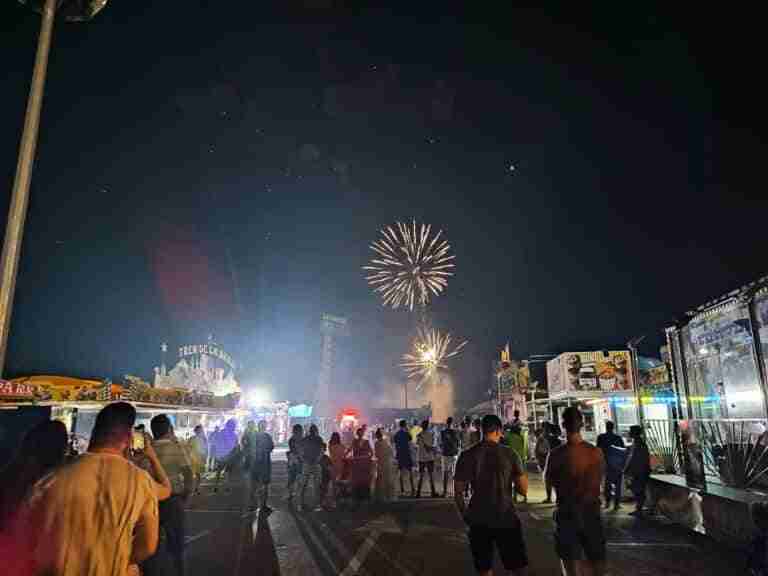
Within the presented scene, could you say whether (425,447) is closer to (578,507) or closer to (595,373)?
(578,507)

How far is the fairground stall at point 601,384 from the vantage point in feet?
82.5

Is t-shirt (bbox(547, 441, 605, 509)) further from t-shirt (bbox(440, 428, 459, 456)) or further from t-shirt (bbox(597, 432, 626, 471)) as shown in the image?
t-shirt (bbox(440, 428, 459, 456))

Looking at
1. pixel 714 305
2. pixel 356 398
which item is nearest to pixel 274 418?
pixel 714 305

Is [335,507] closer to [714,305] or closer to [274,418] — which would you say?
[714,305]

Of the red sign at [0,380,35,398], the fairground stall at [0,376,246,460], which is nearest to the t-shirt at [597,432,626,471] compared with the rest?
the fairground stall at [0,376,246,460]

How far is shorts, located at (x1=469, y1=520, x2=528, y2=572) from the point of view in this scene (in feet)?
15.8

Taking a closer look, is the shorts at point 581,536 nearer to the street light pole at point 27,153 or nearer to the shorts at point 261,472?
the street light pole at point 27,153

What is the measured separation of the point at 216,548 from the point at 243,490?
27.0 ft

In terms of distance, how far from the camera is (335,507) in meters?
12.3

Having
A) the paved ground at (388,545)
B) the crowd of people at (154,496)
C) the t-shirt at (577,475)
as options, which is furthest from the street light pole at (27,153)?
the t-shirt at (577,475)

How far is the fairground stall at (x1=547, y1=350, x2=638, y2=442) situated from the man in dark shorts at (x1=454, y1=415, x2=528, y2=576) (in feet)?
69.4

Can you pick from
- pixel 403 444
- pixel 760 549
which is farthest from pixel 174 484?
pixel 403 444

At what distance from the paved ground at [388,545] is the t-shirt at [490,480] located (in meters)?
2.28

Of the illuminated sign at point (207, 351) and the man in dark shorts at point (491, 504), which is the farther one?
the illuminated sign at point (207, 351)
